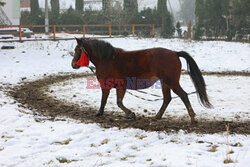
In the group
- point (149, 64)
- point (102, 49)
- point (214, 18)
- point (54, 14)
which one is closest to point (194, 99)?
point (149, 64)

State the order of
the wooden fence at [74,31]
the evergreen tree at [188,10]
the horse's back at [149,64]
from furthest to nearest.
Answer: the evergreen tree at [188,10] < the wooden fence at [74,31] < the horse's back at [149,64]

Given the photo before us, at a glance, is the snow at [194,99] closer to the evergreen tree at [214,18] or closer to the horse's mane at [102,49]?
the horse's mane at [102,49]

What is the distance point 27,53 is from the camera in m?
16.0

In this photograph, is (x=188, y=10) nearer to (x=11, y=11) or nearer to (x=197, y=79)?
(x=11, y=11)

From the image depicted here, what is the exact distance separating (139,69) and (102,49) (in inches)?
36.7

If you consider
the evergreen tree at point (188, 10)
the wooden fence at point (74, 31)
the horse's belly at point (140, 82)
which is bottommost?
the horse's belly at point (140, 82)

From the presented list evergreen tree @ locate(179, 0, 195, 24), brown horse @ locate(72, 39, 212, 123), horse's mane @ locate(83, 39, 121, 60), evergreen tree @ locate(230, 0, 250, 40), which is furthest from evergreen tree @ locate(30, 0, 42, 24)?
evergreen tree @ locate(179, 0, 195, 24)

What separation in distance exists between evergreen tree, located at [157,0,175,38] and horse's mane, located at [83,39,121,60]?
22250 mm

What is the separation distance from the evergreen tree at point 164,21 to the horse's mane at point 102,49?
876 inches

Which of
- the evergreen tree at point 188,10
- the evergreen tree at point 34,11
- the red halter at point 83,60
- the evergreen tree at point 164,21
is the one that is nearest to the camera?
the red halter at point 83,60

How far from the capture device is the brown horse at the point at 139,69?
5.39 m

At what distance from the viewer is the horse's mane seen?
19.0ft

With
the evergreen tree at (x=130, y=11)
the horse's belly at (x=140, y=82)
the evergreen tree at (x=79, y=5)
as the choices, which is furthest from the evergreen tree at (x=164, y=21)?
the horse's belly at (x=140, y=82)

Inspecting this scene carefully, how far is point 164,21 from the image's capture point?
91.7 ft
